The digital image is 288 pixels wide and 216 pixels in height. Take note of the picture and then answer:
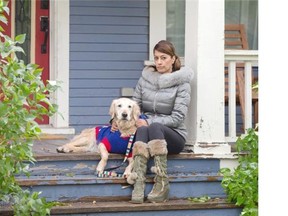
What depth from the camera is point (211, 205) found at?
449 centimetres

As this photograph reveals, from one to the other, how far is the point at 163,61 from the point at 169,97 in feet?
0.96

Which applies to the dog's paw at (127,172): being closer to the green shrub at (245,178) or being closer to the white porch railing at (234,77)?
the green shrub at (245,178)

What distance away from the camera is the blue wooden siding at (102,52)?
21.7ft

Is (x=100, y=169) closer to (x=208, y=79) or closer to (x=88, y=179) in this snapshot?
(x=88, y=179)

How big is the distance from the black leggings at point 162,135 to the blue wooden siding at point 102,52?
204 cm

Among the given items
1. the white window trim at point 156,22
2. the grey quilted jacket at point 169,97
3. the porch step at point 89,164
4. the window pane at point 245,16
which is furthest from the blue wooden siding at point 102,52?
the porch step at point 89,164

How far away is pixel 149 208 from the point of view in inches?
171

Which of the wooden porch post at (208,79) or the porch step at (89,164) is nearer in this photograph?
the porch step at (89,164)

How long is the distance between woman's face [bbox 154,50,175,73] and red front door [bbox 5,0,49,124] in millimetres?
2211

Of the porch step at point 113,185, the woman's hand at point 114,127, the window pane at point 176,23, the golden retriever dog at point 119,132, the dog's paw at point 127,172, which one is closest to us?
the porch step at point 113,185

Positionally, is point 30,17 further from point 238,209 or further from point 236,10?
point 238,209

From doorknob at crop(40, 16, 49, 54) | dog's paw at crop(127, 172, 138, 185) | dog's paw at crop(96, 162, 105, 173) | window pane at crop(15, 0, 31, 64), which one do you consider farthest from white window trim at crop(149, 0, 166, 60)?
dog's paw at crop(127, 172, 138, 185)

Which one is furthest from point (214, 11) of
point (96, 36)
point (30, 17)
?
point (30, 17)
